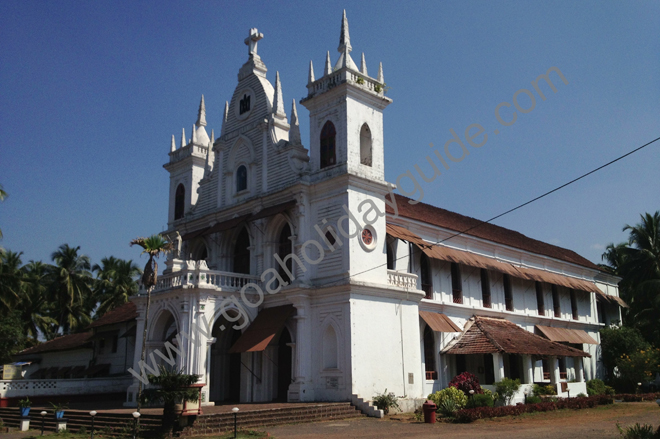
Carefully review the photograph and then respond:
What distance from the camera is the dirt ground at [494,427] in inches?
617

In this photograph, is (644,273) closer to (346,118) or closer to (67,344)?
(346,118)

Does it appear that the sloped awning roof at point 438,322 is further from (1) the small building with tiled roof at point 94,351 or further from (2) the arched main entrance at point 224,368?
(1) the small building with tiled roof at point 94,351

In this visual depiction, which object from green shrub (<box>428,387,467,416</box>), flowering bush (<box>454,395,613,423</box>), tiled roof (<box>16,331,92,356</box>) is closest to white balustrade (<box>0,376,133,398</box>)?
tiled roof (<box>16,331,92,356</box>)

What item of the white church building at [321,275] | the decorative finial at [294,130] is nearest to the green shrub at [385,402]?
the white church building at [321,275]

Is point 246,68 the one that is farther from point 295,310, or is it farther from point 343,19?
point 295,310

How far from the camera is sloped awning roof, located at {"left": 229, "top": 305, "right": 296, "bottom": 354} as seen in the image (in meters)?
24.0

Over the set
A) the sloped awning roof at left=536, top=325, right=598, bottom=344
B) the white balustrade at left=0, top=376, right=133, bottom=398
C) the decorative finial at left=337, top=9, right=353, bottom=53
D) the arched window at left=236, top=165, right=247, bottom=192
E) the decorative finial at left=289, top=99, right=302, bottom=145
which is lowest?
the white balustrade at left=0, top=376, right=133, bottom=398

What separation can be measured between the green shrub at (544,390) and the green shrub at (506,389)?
93.3 inches

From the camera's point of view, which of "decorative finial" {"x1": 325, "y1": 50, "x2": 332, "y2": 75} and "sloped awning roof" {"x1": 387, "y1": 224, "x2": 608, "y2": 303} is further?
"sloped awning roof" {"x1": 387, "y1": 224, "x2": 608, "y2": 303}

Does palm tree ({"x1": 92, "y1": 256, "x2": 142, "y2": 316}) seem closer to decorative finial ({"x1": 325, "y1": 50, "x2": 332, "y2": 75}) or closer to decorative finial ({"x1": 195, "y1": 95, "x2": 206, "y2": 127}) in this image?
decorative finial ({"x1": 195, "y1": 95, "x2": 206, "y2": 127})

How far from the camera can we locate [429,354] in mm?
27734

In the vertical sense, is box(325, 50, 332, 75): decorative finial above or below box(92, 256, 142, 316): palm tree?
above

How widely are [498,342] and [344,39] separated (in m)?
15.4

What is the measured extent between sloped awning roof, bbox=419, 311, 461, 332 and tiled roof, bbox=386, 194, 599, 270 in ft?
15.1
